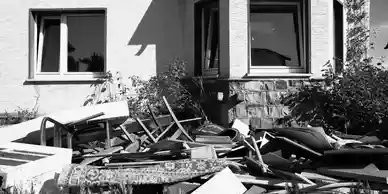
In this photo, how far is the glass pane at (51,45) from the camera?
9.53 metres

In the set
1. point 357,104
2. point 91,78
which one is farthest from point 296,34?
point 91,78

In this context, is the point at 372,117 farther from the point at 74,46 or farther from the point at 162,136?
the point at 74,46

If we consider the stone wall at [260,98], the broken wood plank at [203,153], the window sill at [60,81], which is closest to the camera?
the broken wood plank at [203,153]

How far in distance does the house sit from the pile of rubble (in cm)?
277

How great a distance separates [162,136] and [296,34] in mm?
3430

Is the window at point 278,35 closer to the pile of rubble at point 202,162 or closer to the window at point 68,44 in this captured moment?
the pile of rubble at point 202,162

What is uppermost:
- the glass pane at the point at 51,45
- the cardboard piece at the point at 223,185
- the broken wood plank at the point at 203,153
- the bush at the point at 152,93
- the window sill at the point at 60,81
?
the glass pane at the point at 51,45

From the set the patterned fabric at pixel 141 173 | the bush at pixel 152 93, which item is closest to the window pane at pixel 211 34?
the bush at pixel 152 93

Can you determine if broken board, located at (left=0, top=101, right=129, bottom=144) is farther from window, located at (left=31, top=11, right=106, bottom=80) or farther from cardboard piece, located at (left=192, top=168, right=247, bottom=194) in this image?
window, located at (left=31, top=11, right=106, bottom=80)

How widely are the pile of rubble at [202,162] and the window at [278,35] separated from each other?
2.31m

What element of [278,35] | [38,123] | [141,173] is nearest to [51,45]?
[38,123]

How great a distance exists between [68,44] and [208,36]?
3125 mm

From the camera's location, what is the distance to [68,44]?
9594 millimetres

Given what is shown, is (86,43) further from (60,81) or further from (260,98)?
(260,98)
